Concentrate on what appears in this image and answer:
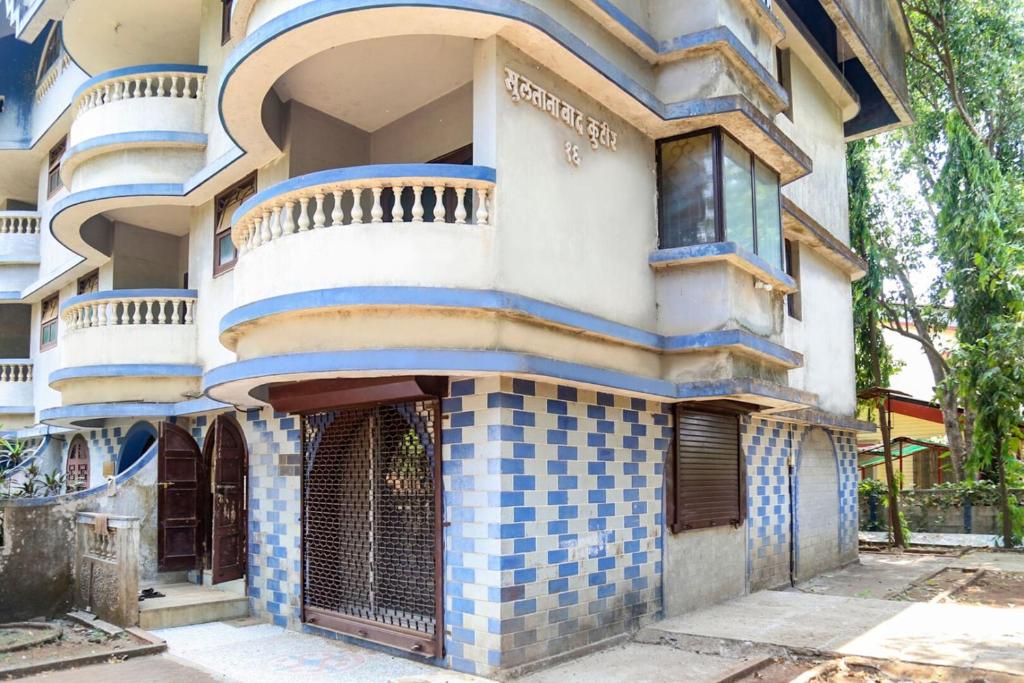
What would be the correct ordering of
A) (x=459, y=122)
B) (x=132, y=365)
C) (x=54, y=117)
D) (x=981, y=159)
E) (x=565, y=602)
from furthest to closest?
1. (x=981, y=159)
2. (x=54, y=117)
3. (x=132, y=365)
4. (x=459, y=122)
5. (x=565, y=602)

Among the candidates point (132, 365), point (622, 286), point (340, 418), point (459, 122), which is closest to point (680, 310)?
point (622, 286)

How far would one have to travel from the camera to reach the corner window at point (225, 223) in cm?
1087

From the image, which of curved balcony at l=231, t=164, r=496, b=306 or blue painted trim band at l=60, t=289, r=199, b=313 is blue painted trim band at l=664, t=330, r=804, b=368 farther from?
blue painted trim band at l=60, t=289, r=199, b=313

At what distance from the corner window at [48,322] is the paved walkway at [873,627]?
43.4 feet

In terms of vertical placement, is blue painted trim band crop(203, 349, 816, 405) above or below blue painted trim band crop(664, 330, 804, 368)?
below

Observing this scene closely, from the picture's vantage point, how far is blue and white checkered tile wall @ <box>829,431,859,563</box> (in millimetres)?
14562

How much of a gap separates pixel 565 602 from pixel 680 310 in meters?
3.29

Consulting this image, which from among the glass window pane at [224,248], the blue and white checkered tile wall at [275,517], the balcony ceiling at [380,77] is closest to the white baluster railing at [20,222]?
the glass window pane at [224,248]

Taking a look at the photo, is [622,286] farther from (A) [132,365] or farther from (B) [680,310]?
(A) [132,365]

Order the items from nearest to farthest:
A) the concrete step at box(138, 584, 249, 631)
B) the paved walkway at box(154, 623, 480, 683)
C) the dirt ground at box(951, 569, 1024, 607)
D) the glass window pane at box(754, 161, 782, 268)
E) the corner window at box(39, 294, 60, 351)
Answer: the paved walkway at box(154, 623, 480, 683)
the concrete step at box(138, 584, 249, 631)
the glass window pane at box(754, 161, 782, 268)
the dirt ground at box(951, 569, 1024, 607)
the corner window at box(39, 294, 60, 351)

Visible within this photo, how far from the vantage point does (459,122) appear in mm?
9305

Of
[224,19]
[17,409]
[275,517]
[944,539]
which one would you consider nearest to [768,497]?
[275,517]

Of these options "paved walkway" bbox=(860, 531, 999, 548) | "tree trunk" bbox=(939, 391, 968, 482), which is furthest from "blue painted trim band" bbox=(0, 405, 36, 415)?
"tree trunk" bbox=(939, 391, 968, 482)

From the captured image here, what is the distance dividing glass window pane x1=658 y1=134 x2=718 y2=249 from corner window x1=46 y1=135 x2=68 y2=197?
12.7m
